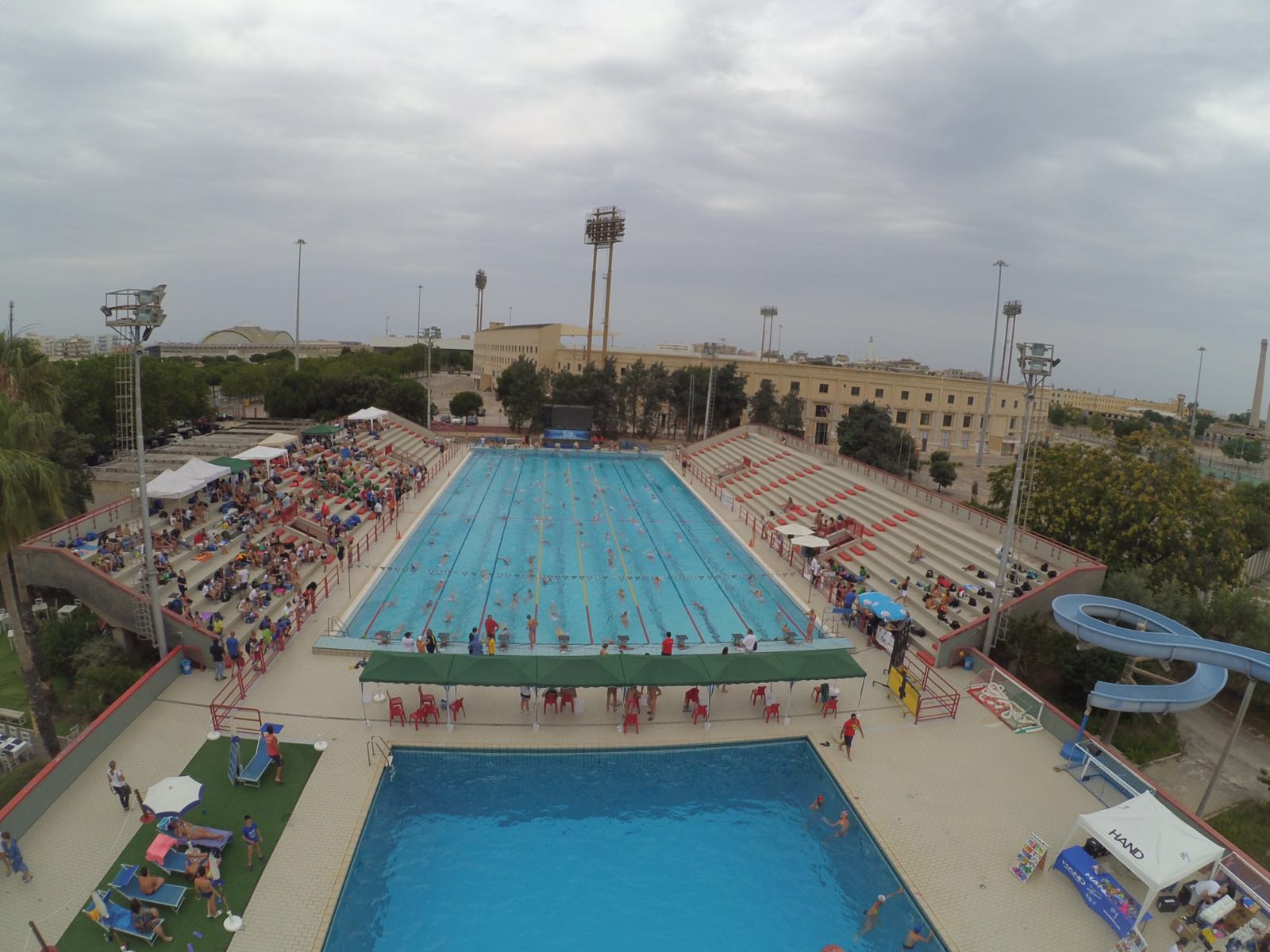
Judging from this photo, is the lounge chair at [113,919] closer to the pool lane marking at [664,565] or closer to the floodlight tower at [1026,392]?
the pool lane marking at [664,565]

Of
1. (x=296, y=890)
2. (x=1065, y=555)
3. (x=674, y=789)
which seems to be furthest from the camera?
(x=1065, y=555)

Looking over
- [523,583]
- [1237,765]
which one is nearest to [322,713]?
[523,583]

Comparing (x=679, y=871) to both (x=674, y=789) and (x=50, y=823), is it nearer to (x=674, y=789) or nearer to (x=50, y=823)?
(x=674, y=789)

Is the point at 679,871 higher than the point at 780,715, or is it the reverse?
the point at 780,715

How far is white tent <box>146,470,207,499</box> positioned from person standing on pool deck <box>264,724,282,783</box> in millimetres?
10839

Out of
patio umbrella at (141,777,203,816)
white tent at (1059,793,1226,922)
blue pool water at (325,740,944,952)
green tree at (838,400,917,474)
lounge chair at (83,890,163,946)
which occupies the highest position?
green tree at (838,400,917,474)

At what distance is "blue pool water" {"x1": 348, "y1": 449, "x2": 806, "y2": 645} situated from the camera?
20906 millimetres

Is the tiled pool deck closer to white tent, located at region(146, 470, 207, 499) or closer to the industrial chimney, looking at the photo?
white tent, located at region(146, 470, 207, 499)

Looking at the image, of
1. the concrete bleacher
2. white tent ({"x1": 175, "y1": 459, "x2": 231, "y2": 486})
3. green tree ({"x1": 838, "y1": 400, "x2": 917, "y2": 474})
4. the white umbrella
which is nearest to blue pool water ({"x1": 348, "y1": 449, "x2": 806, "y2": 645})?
the white umbrella

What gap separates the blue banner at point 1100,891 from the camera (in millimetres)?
10203

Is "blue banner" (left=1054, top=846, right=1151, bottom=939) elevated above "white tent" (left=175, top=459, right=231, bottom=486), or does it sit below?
below

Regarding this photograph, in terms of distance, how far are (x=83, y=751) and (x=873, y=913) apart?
14679 mm

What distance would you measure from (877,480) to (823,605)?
12.0 meters

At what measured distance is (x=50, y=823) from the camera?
11281 mm
